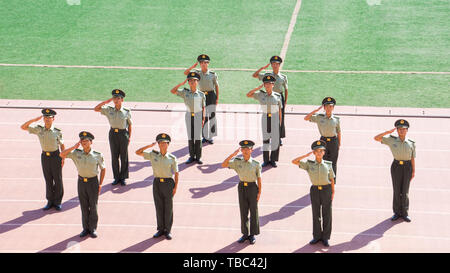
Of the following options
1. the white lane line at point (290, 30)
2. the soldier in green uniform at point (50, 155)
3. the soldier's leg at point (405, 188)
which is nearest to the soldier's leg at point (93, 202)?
the soldier in green uniform at point (50, 155)

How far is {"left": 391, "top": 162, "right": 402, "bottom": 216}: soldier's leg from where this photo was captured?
43.8 ft

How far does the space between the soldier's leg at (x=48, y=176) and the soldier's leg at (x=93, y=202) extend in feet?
4.60

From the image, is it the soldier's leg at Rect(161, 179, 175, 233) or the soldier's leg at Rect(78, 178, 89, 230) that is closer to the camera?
the soldier's leg at Rect(161, 179, 175, 233)

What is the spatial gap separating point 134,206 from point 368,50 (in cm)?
1108

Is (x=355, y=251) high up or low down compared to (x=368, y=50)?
down

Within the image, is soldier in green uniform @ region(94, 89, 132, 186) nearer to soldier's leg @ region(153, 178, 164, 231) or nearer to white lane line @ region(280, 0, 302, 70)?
soldier's leg @ region(153, 178, 164, 231)

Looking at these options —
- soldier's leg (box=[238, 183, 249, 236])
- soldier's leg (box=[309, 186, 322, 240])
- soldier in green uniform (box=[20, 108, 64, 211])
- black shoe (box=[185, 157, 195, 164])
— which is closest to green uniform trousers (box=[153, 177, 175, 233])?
soldier's leg (box=[238, 183, 249, 236])

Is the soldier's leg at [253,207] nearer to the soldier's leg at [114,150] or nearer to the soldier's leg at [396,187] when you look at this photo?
the soldier's leg at [396,187]

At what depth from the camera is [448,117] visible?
1839 cm

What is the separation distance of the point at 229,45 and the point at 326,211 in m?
12.0

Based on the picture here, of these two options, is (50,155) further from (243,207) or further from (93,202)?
(243,207)

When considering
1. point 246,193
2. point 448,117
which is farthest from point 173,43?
point 246,193

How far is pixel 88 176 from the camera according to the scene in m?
12.7
